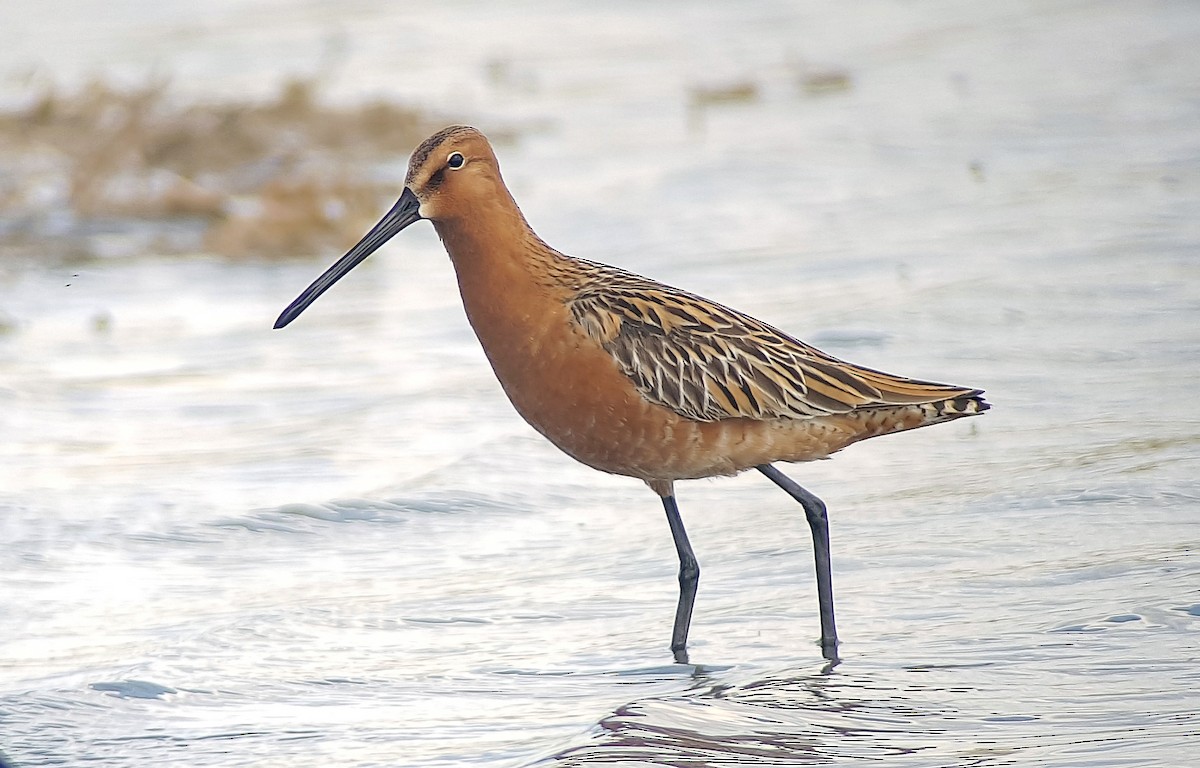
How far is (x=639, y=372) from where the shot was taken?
16.5 feet

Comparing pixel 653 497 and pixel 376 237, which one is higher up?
pixel 376 237

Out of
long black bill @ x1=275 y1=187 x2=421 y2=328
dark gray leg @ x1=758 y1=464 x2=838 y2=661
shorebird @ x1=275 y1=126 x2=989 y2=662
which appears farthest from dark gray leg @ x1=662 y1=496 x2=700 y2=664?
long black bill @ x1=275 y1=187 x2=421 y2=328

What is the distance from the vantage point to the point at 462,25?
17.8 m

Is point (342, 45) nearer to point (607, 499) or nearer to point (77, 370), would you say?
point (77, 370)

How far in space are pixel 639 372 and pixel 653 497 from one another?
158 cm

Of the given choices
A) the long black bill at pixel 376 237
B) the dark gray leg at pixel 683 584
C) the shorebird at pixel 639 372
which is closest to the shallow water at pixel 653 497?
the dark gray leg at pixel 683 584

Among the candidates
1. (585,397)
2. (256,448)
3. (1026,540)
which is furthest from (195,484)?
(1026,540)

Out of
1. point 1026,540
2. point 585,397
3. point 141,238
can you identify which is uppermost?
point 141,238

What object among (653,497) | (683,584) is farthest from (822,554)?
(653,497)

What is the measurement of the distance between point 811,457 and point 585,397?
696 mm

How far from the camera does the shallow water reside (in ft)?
15.0

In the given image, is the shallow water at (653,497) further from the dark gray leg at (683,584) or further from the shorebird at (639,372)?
the shorebird at (639,372)

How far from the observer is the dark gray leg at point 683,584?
16.5 feet

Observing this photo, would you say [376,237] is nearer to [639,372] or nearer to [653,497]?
[639,372]
